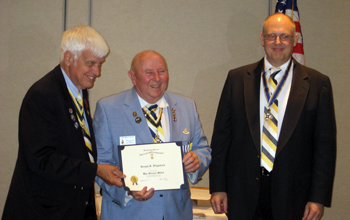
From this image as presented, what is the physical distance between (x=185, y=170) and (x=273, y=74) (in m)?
0.98

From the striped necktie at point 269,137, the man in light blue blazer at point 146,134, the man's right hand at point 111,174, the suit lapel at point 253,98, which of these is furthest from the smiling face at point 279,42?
the man's right hand at point 111,174

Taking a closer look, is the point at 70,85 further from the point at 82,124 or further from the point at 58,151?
the point at 58,151

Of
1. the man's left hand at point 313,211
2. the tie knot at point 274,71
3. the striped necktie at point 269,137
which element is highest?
the tie knot at point 274,71

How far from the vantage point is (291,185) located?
216 centimetres

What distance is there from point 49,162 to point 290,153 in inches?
62.1

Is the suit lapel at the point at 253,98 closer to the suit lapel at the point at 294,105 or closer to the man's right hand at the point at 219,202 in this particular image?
the suit lapel at the point at 294,105

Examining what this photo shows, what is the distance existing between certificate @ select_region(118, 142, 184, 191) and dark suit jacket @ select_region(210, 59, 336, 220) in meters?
0.43

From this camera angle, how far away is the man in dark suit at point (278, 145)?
2.16 metres

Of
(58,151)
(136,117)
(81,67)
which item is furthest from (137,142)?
(81,67)

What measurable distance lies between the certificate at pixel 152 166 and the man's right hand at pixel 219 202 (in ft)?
1.38

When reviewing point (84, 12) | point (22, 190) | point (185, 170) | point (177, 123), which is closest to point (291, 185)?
point (185, 170)

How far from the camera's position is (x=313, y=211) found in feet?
7.04

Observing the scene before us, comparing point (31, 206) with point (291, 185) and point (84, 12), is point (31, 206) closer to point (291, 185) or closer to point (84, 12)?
point (291, 185)

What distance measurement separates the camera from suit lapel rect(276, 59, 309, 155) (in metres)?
2.14
